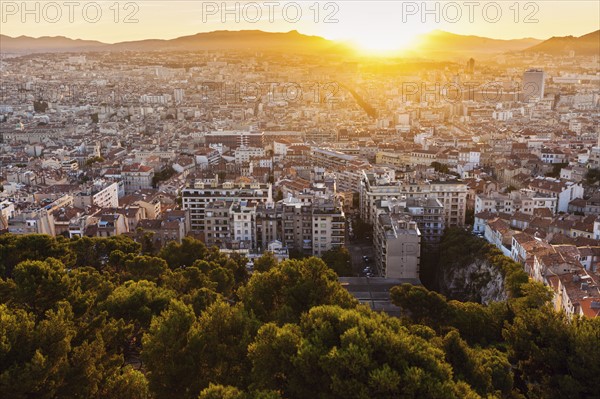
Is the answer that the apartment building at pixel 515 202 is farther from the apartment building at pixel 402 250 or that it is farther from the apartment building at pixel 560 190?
the apartment building at pixel 402 250

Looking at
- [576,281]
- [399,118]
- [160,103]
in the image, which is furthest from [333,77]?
[576,281]

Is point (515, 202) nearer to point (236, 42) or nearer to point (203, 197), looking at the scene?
point (203, 197)

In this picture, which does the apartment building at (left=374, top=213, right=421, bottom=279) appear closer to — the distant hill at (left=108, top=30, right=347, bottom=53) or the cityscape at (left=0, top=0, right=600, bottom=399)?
the cityscape at (left=0, top=0, right=600, bottom=399)

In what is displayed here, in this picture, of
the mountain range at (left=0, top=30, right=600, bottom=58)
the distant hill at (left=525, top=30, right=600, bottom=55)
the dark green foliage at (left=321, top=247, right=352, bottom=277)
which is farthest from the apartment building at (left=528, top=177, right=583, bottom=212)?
the mountain range at (left=0, top=30, right=600, bottom=58)

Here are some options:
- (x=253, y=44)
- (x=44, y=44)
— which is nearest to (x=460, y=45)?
(x=253, y=44)

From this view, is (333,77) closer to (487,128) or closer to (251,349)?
(487,128)

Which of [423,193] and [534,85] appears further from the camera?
[534,85]
